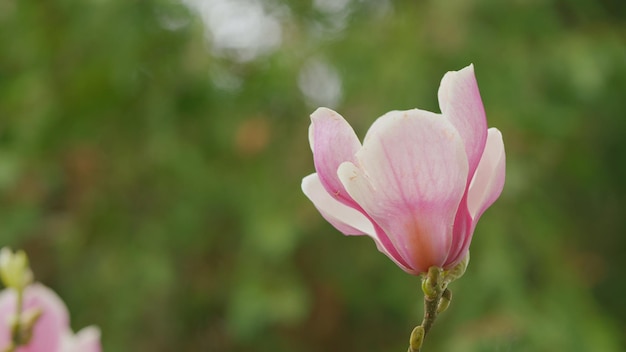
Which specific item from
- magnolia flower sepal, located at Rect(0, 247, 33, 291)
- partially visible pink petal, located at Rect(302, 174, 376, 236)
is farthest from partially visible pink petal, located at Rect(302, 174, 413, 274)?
magnolia flower sepal, located at Rect(0, 247, 33, 291)

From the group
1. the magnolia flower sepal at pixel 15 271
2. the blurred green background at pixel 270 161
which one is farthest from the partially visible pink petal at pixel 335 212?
the blurred green background at pixel 270 161

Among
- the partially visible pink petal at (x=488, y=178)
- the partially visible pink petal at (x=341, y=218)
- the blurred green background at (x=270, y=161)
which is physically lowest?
the blurred green background at (x=270, y=161)

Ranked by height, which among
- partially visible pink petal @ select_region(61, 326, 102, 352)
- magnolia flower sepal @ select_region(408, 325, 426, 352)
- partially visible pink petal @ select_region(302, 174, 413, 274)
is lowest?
partially visible pink petal @ select_region(61, 326, 102, 352)

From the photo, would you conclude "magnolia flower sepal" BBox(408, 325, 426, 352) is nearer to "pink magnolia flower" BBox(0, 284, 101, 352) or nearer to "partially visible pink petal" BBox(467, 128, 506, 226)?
"partially visible pink petal" BBox(467, 128, 506, 226)

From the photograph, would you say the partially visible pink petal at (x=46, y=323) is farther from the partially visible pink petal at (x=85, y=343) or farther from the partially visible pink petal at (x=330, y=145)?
the partially visible pink petal at (x=330, y=145)

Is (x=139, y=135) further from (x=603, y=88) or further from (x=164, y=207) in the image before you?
(x=603, y=88)

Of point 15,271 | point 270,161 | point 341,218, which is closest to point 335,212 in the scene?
point 341,218

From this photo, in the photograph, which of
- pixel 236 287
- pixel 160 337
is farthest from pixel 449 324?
pixel 160 337

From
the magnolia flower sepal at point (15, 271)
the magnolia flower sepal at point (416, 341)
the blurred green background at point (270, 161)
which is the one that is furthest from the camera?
the blurred green background at point (270, 161)
